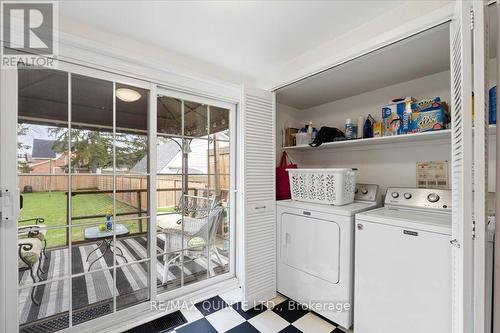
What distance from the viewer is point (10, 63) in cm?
146

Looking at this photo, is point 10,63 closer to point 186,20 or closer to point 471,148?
point 186,20

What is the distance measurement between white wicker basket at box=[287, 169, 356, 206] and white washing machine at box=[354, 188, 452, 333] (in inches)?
11.5

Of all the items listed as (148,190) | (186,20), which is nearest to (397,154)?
(186,20)

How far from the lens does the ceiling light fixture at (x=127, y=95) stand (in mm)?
1875

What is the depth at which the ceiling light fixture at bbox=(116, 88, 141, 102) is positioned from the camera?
1.88 m

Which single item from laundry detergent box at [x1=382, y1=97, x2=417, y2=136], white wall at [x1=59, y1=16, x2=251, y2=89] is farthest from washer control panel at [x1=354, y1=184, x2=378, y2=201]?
white wall at [x1=59, y1=16, x2=251, y2=89]

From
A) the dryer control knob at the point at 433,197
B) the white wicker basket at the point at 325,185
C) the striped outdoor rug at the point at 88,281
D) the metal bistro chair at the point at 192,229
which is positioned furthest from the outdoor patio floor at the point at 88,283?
the dryer control knob at the point at 433,197

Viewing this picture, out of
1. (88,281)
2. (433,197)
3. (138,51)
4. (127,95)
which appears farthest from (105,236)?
(433,197)

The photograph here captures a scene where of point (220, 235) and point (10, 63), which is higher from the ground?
point (10, 63)

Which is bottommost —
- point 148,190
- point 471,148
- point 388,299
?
point 388,299

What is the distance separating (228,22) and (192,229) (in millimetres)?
1917

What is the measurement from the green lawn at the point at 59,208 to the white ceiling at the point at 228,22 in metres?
1.29

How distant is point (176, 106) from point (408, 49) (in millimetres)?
1990

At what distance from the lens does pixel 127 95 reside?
192 cm
